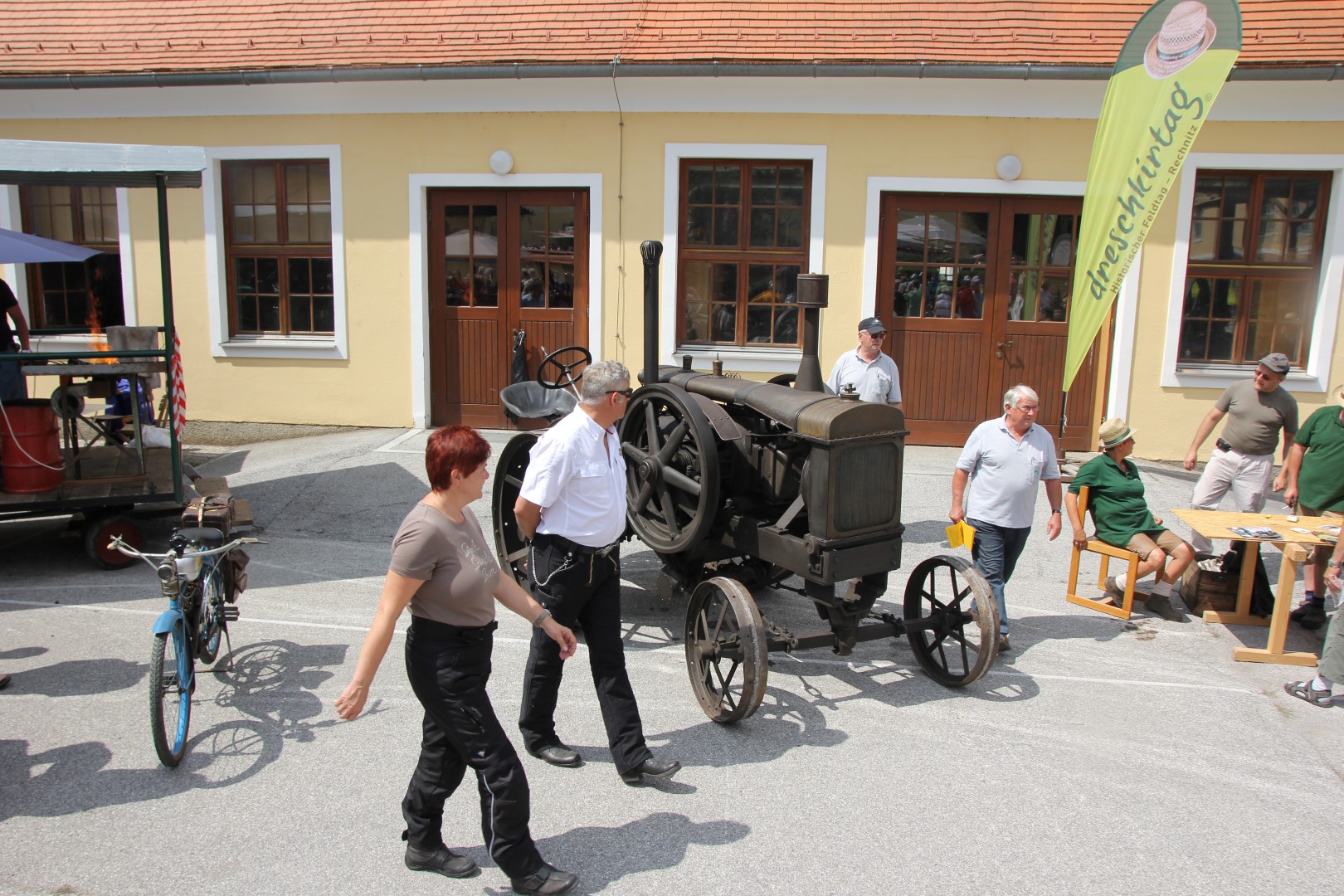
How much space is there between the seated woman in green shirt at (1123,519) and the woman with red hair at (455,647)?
14.0 feet

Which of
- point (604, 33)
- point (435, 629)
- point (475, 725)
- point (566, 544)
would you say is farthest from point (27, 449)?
point (604, 33)

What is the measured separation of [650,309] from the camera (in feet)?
18.3

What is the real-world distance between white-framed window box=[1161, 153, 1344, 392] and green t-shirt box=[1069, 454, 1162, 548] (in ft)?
13.2

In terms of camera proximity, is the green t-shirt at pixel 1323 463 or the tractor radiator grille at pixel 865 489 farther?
the green t-shirt at pixel 1323 463

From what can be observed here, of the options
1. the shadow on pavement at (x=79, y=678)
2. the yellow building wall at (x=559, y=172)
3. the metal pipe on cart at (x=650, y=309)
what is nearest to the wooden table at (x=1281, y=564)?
the metal pipe on cart at (x=650, y=309)

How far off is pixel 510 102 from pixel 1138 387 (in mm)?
6758

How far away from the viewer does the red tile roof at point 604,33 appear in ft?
31.3

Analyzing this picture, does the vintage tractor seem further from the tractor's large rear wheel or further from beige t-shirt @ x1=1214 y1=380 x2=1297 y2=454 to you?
beige t-shirt @ x1=1214 y1=380 x2=1297 y2=454

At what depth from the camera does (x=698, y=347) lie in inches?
403

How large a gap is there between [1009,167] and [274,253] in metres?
7.51

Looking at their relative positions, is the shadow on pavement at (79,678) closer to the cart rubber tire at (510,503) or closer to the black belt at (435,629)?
the cart rubber tire at (510,503)

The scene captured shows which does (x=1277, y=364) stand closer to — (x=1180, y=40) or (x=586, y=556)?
(x=1180, y=40)

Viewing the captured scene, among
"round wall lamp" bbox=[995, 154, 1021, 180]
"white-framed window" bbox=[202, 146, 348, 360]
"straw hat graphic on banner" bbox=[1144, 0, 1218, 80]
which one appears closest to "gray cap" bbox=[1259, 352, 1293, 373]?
"straw hat graphic on banner" bbox=[1144, 0, 1218, 80]

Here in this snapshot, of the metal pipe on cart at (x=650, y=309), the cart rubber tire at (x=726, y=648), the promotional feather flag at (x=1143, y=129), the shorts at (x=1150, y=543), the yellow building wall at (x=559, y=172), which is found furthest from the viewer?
the yellow building wall at (x=559, y=172)
